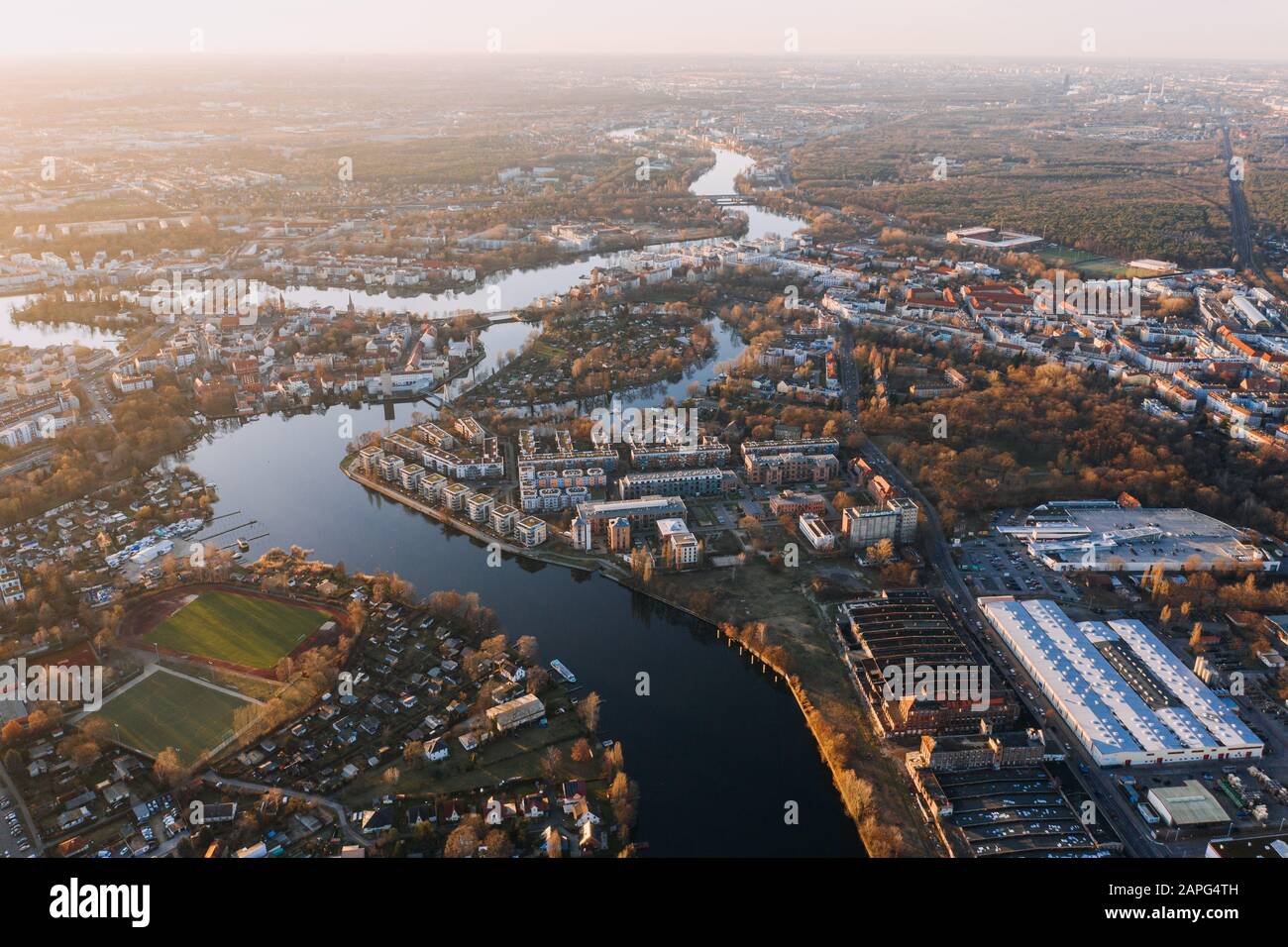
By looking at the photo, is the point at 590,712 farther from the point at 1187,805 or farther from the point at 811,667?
the point at 1187,805

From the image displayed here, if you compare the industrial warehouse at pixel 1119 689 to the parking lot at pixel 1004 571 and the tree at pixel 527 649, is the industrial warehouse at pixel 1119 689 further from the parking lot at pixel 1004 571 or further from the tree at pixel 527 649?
the tree at pixel 527 649

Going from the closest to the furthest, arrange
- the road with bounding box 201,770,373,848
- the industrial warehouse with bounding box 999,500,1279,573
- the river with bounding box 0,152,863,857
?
the road with bounding box 201,770,373,848 < the river with bounding box 0,152,863,857 < the industrial warehouse with bounding box 999,500,1279,573

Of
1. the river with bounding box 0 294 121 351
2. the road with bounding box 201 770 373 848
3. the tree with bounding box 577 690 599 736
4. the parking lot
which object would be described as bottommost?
the road with bounding box 201 770 373 848

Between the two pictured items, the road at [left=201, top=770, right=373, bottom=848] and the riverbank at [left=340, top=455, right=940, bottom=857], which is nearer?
the road at [left=201, top=770, right=373, bottom=848]

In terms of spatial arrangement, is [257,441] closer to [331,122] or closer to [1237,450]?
[1237,450]

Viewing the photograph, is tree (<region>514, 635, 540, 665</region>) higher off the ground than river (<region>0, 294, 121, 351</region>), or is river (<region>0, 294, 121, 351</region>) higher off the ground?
river (<region>0, 294, 121, 351</region>)

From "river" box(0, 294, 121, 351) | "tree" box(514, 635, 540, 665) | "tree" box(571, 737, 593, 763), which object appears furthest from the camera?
"river" box(0, 294, 121, 351)

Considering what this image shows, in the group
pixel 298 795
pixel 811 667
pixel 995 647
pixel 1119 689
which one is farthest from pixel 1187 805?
pixel 298 795

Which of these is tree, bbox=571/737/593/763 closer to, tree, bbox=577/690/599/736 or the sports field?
tree, bbox=577/690/599/736

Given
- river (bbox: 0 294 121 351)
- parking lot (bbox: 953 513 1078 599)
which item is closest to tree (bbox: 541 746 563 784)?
parking lot (bbox: 953 513 1078 599)
